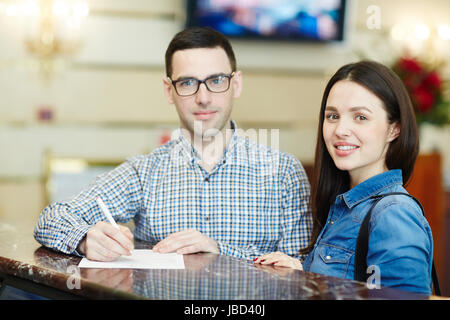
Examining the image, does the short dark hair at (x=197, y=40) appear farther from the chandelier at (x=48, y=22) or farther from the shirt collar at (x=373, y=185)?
the chandelier at (x=48, y=22)

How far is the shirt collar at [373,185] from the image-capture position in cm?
158

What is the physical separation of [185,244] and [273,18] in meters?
3.27

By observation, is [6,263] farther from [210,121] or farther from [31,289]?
[210,121]

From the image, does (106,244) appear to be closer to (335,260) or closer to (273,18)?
(335,260)

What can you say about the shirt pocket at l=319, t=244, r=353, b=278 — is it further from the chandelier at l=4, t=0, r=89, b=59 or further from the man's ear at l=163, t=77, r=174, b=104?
the chandelier at l=4, t=0, r=89, b=59

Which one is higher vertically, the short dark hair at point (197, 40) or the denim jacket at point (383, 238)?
the short dark hair at point (197, 40)

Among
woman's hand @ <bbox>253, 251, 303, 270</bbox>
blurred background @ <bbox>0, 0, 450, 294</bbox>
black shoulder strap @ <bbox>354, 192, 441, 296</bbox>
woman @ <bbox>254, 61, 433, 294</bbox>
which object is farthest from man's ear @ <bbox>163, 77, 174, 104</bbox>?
blurred background @ <bbox>0, 0, 450, 294</bbox>

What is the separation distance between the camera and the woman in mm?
1468

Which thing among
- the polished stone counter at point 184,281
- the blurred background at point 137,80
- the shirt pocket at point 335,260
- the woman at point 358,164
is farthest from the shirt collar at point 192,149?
the blurred background at point 137,80

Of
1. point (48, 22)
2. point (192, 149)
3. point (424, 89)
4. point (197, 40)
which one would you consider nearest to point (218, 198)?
point (192, 149)

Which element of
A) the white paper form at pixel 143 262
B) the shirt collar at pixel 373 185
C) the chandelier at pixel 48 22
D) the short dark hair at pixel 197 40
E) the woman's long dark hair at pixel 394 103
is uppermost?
the chandelier at pixel 48 22

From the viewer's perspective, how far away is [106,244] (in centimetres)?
156

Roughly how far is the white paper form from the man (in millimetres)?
400

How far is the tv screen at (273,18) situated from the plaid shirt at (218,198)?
246cm
